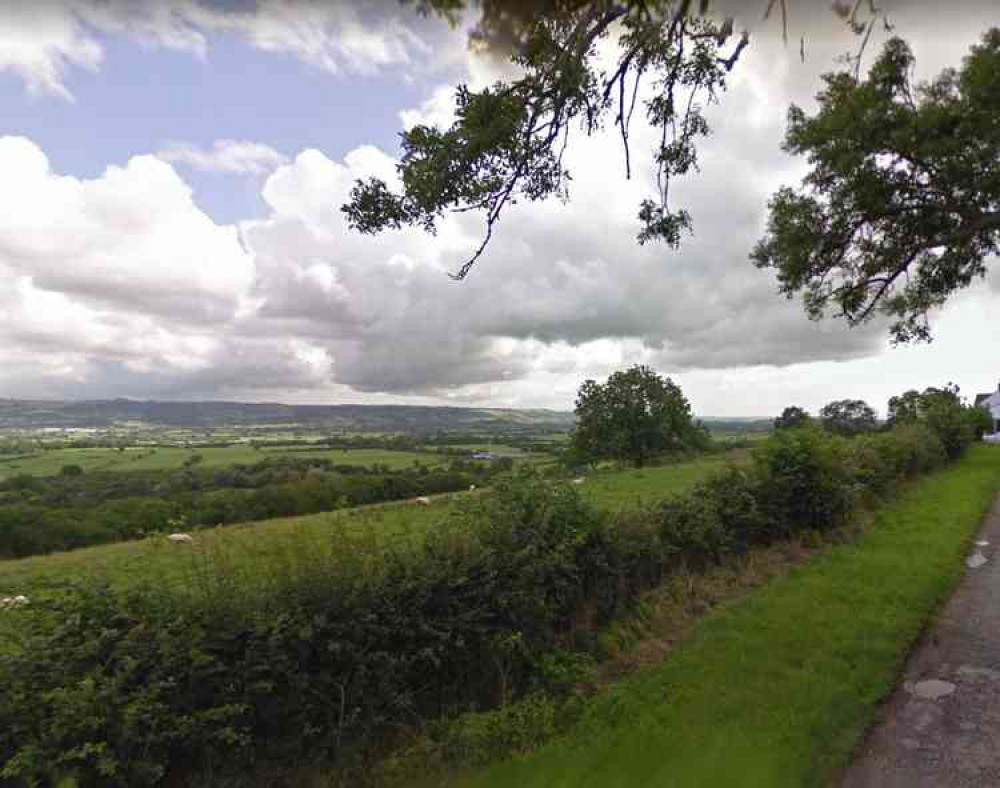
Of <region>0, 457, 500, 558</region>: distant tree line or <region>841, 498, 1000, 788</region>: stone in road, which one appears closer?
<region>841, 498, 1000, 788</region>: stone in road

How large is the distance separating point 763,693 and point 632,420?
4077 centimetres

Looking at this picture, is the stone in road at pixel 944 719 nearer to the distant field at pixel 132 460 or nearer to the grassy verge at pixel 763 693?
the grassy verge at pixel 763 693

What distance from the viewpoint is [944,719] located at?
14.5ft

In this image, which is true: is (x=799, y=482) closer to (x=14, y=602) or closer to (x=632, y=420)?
(x=14, y=602)

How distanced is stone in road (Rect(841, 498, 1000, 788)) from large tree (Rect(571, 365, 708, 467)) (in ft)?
122

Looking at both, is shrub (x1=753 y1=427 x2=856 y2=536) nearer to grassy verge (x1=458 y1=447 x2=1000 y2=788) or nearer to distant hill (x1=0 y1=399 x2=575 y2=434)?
grassy verge (x1=458 y1=447 x2=1000 y2=788)

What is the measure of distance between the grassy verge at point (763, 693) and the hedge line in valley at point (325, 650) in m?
0.93

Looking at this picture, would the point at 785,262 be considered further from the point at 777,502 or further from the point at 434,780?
the point at 434,780

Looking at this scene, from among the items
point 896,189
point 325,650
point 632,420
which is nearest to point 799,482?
point 896,189

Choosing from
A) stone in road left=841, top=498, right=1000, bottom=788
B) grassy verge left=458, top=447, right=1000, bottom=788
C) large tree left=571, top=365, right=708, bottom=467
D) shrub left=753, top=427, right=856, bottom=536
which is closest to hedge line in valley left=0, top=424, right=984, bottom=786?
grassy verge left=458, top=447, right=1000, bottom=788

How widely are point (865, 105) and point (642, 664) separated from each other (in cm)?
767

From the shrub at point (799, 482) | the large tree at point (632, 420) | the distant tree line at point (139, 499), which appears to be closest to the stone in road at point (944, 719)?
the shrub at point (799, 482)

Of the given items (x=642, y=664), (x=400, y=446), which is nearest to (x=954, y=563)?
(x=642, y=664)

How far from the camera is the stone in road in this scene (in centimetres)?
373
